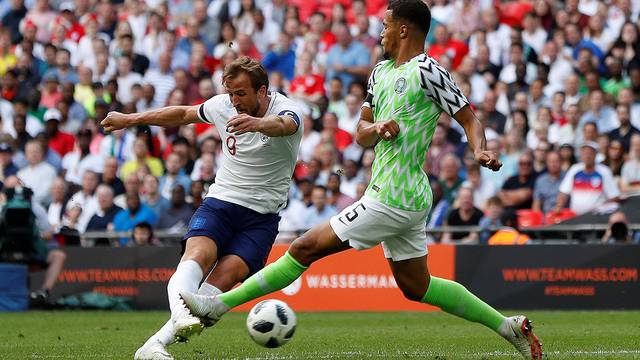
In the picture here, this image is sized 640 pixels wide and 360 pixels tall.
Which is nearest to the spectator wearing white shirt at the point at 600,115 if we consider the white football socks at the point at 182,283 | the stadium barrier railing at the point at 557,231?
the stadium barrier railing at the point at 557,231

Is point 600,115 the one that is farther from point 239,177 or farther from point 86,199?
point 239,177

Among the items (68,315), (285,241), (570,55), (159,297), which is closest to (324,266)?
(285,241)

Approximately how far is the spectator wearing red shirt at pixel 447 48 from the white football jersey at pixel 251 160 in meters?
12.1

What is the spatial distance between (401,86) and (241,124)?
44.5 inches

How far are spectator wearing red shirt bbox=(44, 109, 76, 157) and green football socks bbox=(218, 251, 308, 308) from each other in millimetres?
14013

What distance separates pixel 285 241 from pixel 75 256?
308cm

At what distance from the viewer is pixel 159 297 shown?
18.0 metres

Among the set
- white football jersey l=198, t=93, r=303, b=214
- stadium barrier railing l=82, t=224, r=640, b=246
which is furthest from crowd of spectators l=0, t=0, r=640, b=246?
white football jersey l=198, t=93, r=303, b=214

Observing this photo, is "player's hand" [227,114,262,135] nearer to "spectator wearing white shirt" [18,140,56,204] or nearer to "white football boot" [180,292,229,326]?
"white football boot" [180,292,229,326]

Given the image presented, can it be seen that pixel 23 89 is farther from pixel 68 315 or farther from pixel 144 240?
pixel 68 315

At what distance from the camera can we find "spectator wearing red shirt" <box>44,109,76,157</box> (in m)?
22.1

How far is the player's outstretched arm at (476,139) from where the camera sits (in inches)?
321

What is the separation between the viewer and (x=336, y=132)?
20469 millimetres

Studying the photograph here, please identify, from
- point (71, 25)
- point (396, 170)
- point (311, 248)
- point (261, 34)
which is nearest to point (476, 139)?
point (396, 170)
